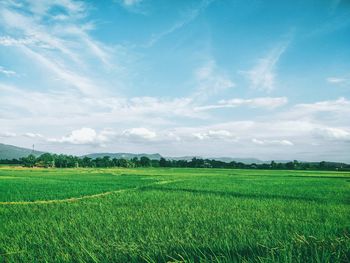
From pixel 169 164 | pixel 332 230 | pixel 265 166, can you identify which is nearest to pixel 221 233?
pixel 332 230

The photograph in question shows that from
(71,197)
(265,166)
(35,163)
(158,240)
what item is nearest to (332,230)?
(158,240)

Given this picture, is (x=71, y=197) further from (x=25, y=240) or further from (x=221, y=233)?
(x=221, y=233)

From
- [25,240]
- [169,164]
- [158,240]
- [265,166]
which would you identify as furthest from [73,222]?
[169,164]

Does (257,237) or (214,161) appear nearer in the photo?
(257,237)

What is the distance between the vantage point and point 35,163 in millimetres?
91562

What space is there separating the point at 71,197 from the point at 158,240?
9160 mm

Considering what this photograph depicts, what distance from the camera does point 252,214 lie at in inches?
296

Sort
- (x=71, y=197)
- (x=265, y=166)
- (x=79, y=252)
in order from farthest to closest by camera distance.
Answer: (x=265, y=166)
(x=71, y=197)
(x=79, y=252)

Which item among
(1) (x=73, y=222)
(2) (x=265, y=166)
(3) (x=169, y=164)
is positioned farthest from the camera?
(3) (x=169, y=164)

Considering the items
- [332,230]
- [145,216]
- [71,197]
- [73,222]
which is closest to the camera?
[332,230]

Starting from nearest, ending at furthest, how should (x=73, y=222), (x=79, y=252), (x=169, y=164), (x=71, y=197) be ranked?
(x=79, y=252)
(x=73, y=222)
(x=71, y=197)
(x=169, y=164)

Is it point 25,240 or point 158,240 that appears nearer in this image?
point 158,240

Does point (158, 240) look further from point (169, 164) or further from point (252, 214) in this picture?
point (169, 164)

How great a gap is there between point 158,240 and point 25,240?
2378 millimetres
